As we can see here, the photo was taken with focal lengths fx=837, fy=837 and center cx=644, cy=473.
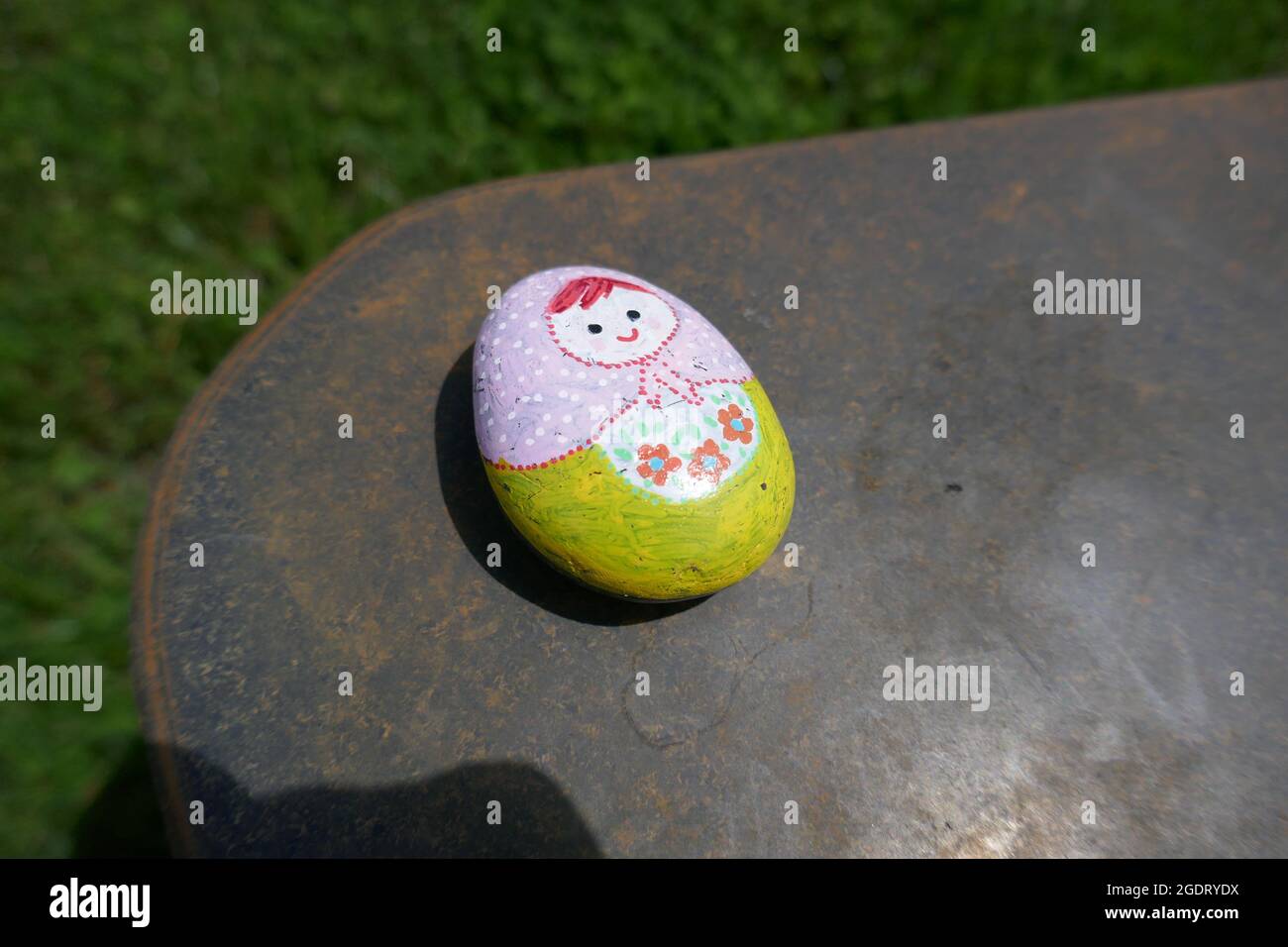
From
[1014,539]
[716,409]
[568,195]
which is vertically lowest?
[1014,539]

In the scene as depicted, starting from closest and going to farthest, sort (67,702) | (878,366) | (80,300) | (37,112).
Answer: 1. (878,366)
2. (67,702)
3. (80,300)
4. (37,112)

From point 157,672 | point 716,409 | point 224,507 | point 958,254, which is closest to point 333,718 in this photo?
point 157,672

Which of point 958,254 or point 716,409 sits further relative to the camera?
point 958,254

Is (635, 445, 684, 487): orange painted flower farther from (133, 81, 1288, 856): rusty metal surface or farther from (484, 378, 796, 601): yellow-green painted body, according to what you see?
(133, 81, 1288, 856): rusty metal surface

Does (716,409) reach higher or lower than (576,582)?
higher

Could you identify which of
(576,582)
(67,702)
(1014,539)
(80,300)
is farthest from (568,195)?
(67,702)

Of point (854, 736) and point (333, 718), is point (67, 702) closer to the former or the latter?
point (333, 718)

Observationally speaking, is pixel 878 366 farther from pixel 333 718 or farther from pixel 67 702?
pixel 67 702
